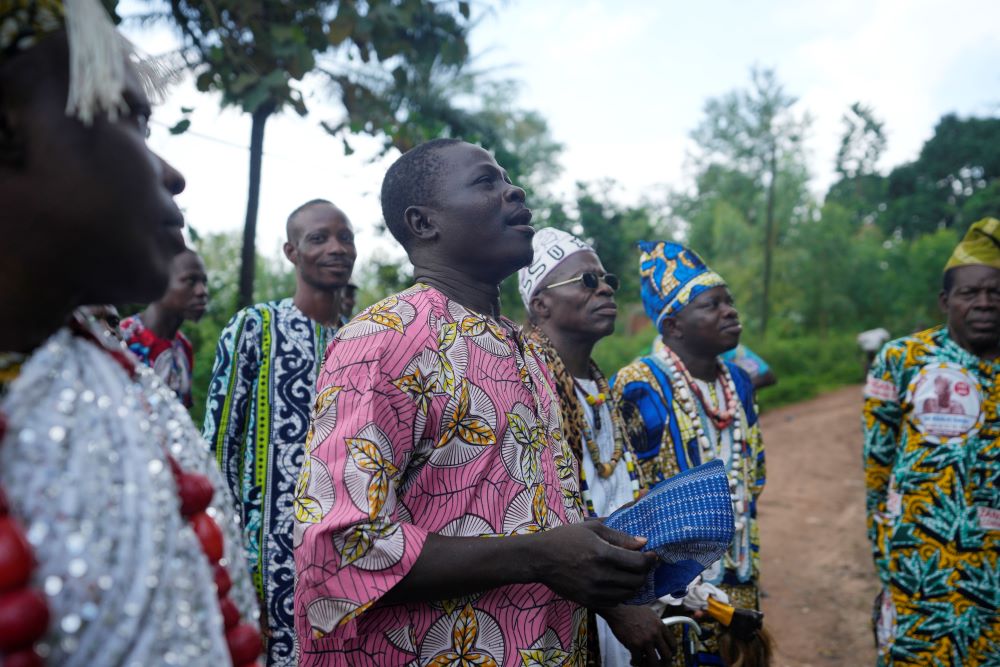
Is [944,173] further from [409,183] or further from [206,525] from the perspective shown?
[206,525]

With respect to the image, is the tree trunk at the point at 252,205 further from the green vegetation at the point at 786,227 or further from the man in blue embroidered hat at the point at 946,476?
the man in blue embroidered hat at the point at 946,476

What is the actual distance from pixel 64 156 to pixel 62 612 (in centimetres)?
52

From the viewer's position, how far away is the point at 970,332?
3.88 metres

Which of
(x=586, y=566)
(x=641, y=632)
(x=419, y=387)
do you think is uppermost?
(x=419, y=387)

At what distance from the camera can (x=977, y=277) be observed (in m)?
3.91

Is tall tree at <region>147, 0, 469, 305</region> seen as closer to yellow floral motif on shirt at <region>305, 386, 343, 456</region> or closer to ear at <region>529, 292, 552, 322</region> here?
ear at <region>529, 292, 552, 322</region>

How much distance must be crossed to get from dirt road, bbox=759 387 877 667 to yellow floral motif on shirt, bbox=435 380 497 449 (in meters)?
3.93

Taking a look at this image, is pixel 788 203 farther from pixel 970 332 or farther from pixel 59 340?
pixel 59 340

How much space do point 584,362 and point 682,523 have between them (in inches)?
69.9

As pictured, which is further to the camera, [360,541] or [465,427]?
[465,427]

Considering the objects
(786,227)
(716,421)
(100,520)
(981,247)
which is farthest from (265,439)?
(786,227)

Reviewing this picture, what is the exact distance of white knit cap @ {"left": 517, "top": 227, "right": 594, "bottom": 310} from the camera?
372 centimetres

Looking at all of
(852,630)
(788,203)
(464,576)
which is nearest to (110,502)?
(464,576)

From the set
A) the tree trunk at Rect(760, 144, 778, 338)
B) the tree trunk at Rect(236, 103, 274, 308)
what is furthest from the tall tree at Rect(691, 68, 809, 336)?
the tree trunk at Rect(236, 103, 274, 308)
